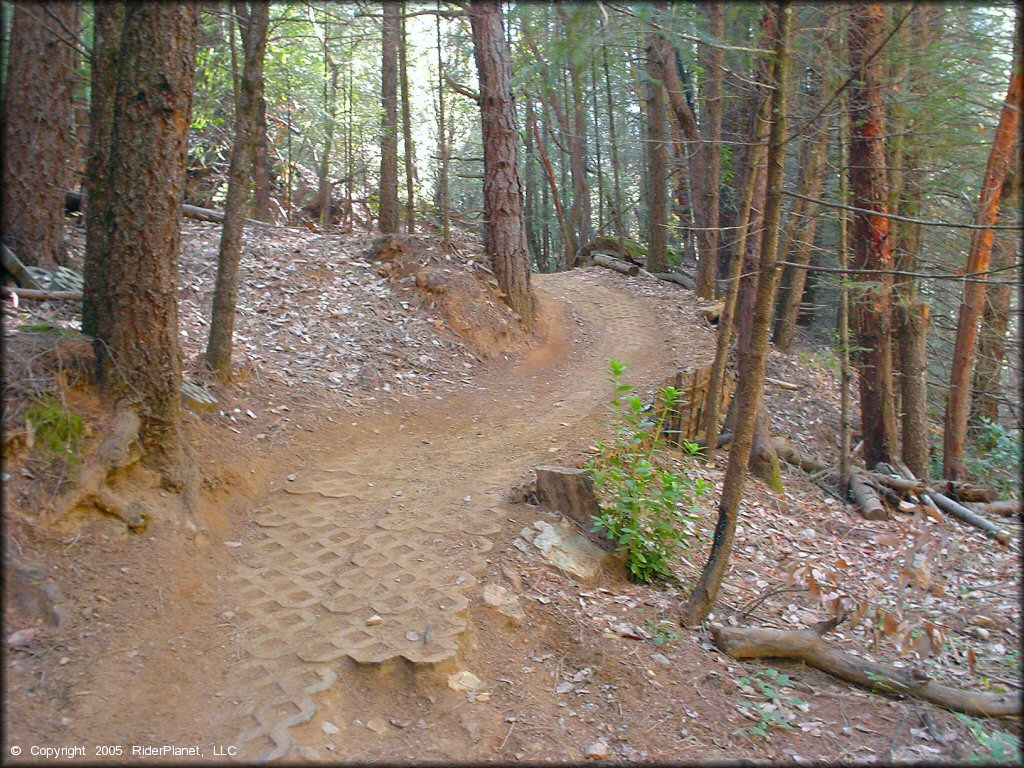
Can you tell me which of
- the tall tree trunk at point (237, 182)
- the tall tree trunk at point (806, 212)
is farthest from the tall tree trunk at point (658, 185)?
the tall tree trunk at point (237, 182)

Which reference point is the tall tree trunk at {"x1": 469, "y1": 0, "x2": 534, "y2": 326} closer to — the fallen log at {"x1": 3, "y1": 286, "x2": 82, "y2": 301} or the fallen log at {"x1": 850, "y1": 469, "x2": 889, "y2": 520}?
the fallen log at {"x1": 850, "y1": 469, "x2": 889, "y2": 520}

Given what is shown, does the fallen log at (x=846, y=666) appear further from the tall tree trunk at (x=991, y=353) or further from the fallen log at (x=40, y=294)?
the tall tree trunk at (x=991, y=353)

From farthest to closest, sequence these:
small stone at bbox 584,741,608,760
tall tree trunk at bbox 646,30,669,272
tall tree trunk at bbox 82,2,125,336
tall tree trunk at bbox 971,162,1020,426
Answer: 1. tall tree trunk at bbox 646,30,669,272
2. tall tree trunk at bbox 971,162,1020,426
3. tall tree trunk at bbox 82,2,125,336
4. small stone at bbox 584,741,608,760

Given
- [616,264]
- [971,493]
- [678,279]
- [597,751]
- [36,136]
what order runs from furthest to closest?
[616,264] < [678,279] < [971,493] < [36,136] < [597,751]

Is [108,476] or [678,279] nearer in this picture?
[108,476]

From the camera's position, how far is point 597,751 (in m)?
4.23

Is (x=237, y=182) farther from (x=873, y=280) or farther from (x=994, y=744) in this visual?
(x=873, y=280)

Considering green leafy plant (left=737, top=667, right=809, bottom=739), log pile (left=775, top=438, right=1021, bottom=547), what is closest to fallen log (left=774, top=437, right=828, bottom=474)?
log pile (left=775, top=438, right=1021, bottom=547)

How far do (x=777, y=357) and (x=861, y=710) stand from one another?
408 inches

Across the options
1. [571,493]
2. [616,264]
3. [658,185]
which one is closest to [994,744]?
[571,493]

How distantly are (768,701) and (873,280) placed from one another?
22.4 feet

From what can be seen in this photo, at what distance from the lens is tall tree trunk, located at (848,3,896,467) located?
9.36 m

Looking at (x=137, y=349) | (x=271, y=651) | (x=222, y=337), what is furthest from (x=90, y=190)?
(x=271, y=651)

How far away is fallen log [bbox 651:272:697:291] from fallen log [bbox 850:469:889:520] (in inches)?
281
